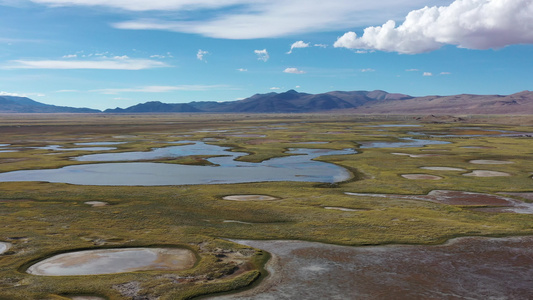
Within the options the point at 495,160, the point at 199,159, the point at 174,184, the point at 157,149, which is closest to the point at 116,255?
the point at 174,184

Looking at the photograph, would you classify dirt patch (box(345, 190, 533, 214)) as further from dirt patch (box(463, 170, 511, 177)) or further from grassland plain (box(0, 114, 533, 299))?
dirt patch (box(463, 170, 511, 177))

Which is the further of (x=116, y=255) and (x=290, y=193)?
(x=290, y=193)

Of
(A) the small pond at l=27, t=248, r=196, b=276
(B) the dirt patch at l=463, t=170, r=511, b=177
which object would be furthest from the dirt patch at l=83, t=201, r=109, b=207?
(B) the dirt patch at l=463, t=170, r=511, b=177

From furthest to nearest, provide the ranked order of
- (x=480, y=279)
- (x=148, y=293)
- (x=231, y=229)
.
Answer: (x=231, y=229)
(x=480, y=279)
(x=148, y=293)

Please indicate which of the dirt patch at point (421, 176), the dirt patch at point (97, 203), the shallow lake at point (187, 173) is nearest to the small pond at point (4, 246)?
the dirt patch at point (97, 203)

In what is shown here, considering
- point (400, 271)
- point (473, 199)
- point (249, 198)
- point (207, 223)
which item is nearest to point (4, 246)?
point (207, 223)

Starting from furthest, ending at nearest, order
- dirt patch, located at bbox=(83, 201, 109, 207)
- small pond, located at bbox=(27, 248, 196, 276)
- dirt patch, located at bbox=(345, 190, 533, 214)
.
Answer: dirt patch, located at bbox=(83, 201, 109, 207), dirt patch, located at bbox=(345, 190, 533, 214), small pond, located at bbox=(27, 248, 196, 276)

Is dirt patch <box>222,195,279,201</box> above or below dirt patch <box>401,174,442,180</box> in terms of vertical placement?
above

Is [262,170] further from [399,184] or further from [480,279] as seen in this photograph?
[480,279]
